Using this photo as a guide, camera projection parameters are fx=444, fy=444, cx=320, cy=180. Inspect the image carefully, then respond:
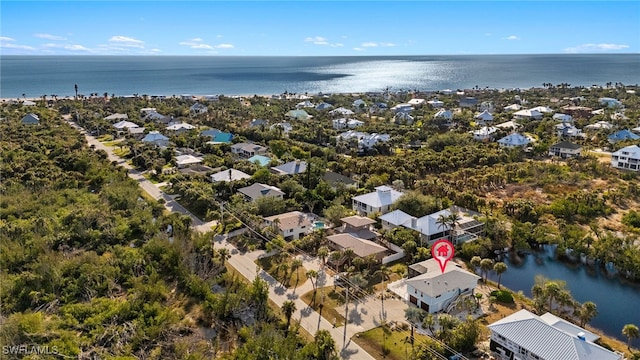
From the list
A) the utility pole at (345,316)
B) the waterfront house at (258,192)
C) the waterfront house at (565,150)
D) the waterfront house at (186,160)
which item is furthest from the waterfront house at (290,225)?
the waterfront house at (565,150)

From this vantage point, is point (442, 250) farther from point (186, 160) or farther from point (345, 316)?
point (186, 160)

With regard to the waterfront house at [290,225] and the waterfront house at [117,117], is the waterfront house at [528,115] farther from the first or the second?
the waterfront house at [117,117]

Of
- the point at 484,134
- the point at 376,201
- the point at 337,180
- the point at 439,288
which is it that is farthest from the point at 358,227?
the point at 484,134

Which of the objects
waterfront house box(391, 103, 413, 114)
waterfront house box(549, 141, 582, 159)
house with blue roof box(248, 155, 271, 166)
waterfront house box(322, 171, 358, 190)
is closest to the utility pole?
waterfront house box(322, 171, 358, 190)

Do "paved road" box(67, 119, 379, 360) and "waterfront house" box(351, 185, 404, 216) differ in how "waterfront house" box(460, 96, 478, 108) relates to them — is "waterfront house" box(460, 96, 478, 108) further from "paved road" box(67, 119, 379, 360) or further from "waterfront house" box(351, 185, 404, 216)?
"paved road" box(67, 119, 379, 360)

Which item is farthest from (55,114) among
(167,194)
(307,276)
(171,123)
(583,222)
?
(583,222)

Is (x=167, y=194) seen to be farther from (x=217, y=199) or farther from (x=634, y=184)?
(x=634, y=184)
